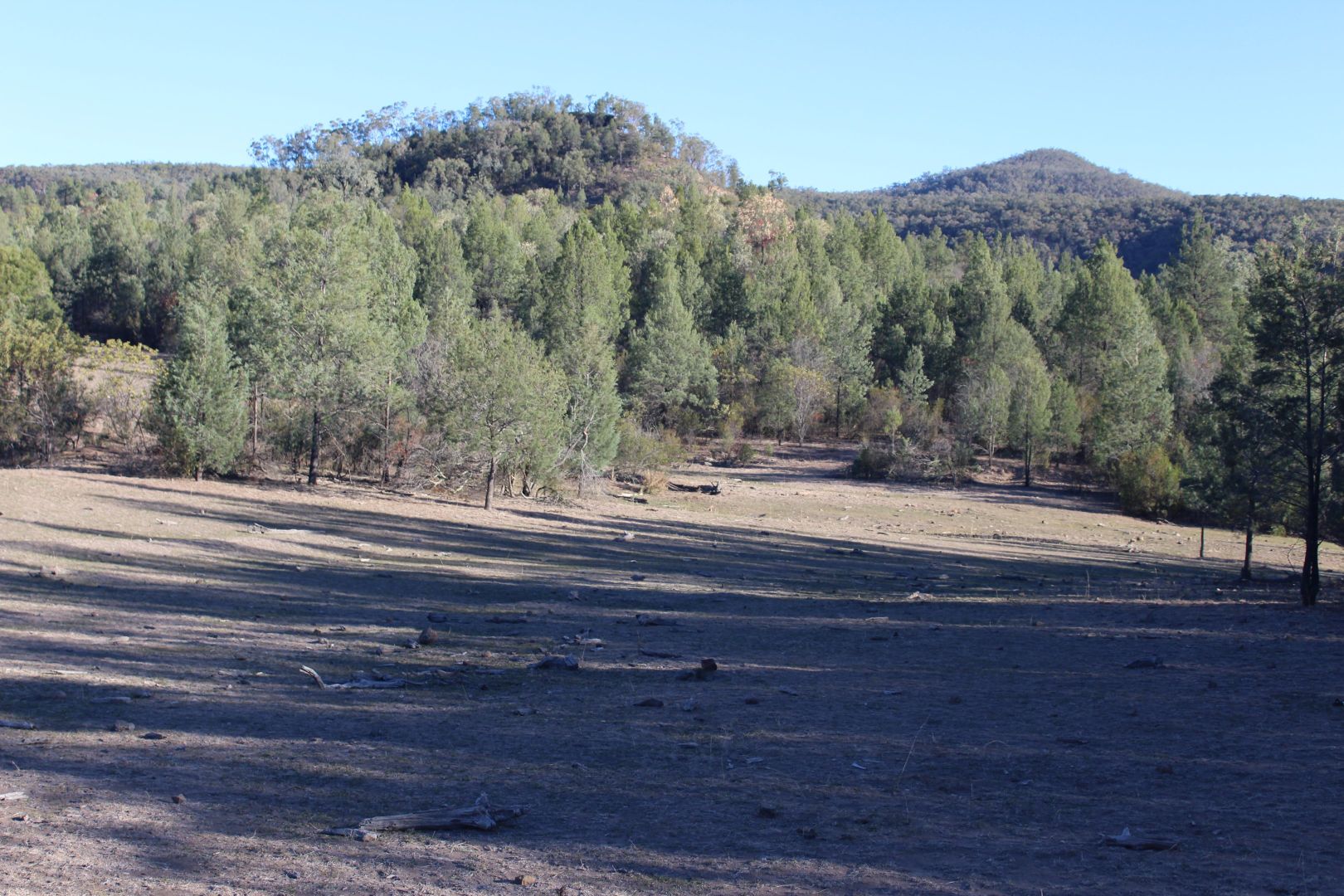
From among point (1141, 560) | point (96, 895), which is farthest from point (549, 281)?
point (96, 895)

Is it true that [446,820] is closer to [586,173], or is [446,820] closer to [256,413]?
[256,413]

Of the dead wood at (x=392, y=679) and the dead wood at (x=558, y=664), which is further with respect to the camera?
the dead wood at (x=558, y=664)

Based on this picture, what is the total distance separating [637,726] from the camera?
33.9 ft

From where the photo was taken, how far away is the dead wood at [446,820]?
7.02 metres

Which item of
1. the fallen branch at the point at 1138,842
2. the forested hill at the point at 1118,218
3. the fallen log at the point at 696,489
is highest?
the forested hill at the point at 1118,218

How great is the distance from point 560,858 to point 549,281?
195 ft

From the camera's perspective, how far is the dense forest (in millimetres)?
31812

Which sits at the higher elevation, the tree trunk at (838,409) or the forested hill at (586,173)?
the forested hill at (586,173)

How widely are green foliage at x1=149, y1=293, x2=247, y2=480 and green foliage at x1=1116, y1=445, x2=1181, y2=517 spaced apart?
40.6 m

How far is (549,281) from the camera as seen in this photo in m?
64.3

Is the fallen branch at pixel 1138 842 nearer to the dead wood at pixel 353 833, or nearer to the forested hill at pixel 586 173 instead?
the dead wood at pixel 353 833

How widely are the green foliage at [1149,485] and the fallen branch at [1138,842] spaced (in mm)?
46513

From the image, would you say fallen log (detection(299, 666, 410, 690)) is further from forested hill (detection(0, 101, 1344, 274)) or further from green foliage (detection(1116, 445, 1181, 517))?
forested hill (detection(0, 101, 1344, 274))

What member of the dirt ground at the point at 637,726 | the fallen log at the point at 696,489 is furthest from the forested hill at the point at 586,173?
the dirt ground at the point at 637,726
